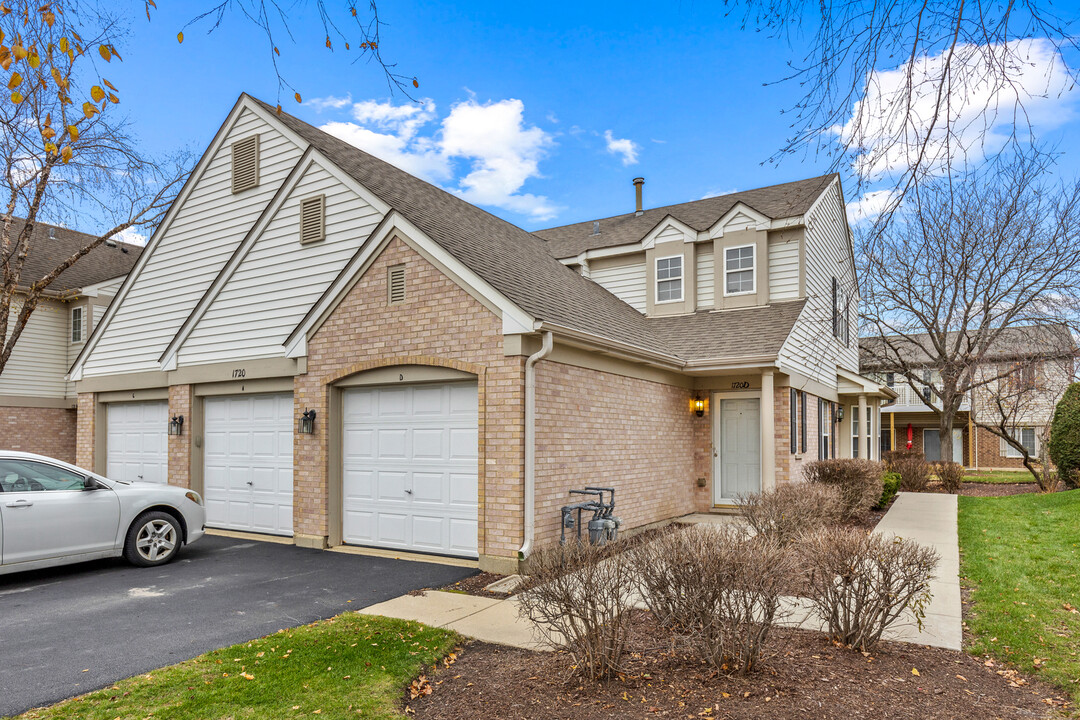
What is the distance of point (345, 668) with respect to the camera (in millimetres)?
5145

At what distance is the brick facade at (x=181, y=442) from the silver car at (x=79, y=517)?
2.84m

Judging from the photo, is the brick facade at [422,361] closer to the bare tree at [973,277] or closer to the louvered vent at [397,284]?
the louvered vent at [397,284]

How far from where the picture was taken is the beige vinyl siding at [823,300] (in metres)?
13.9

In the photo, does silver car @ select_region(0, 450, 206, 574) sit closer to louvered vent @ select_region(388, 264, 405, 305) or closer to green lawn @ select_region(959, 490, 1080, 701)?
louvered vent @ select_region(388, 264, 405, 305)

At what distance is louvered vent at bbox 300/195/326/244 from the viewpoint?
1134 cm

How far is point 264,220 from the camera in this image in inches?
474

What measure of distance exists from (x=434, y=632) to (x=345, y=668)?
39.6 inches

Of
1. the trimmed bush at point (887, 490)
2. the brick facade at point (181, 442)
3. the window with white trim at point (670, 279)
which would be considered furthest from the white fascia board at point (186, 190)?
the trimmed bush at point (887, 490)

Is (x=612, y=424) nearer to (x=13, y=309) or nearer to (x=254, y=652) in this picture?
(x=254, y=652)

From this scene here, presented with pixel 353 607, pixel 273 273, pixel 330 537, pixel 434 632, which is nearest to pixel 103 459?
pixel 273 273

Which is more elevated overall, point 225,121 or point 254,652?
point 225,121

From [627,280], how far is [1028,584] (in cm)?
1089

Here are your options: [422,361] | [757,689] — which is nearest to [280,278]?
[422,361]

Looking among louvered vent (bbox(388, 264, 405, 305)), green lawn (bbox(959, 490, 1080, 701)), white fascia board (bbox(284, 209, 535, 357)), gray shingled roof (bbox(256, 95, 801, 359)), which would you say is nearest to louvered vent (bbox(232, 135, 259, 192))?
gray shingled roof (bbox(256, 95, 801, 359))
